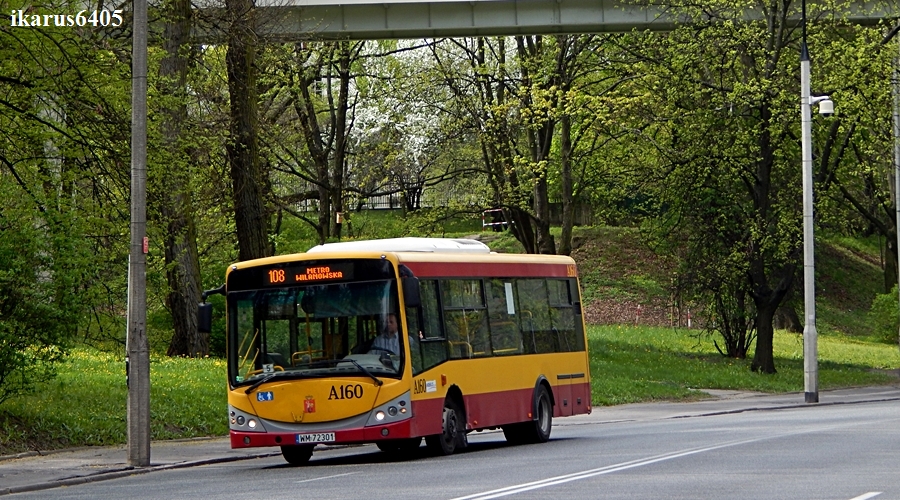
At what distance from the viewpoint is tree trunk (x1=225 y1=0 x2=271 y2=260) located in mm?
28562

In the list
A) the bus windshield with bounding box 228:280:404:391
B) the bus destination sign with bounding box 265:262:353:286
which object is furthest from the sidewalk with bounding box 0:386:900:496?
the bus destination sign with bounding box 265:262:353:286

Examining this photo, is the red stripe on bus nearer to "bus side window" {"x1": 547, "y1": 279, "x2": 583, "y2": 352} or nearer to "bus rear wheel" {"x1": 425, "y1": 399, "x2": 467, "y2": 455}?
"bus side window" {"x1": 547, "y1": 279, "x2": 583, "y2": 352}

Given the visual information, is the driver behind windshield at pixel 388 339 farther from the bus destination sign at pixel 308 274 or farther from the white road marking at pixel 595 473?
the white road marking at pixel 595 473

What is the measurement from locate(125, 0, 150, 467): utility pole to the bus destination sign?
5.90 ft

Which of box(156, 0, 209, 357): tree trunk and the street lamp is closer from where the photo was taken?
box(156, 0, 209, 357): tree trunk

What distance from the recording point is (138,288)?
18.9 metres

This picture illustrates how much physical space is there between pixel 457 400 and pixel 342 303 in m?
2.43

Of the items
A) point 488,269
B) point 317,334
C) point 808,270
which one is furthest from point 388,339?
point 808,270

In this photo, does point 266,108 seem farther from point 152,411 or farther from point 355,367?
point 355,367

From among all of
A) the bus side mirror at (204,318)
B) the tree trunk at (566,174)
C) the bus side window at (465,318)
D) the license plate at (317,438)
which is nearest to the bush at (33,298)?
the bus side mirror at (204,318)

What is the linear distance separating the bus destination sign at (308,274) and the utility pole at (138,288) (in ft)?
5.90

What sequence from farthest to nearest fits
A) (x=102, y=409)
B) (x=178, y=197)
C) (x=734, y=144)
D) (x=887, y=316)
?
(x=887, y=316), (x=734, y=144), (x=178, y=197), (x=102, y=409)

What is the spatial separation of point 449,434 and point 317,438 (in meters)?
Answer: 2.07

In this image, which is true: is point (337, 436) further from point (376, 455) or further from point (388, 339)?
point (376, 455)
